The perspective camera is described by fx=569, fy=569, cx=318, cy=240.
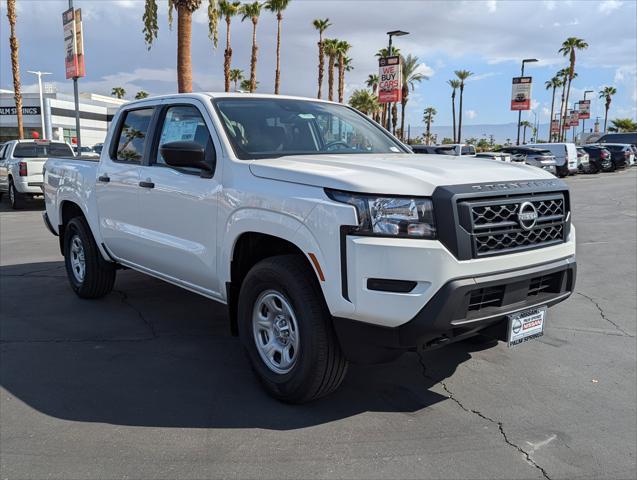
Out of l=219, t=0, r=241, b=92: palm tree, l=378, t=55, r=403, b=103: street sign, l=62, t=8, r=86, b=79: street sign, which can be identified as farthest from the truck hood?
l=219, t=0, r=241, b=92: palm tree

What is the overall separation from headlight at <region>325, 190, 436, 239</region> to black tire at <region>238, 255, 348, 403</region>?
550mm

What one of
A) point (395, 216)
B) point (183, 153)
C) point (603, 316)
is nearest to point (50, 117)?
point (183, 153)

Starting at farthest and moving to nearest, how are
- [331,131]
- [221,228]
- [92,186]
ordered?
[92,186] → [331,131] → [221,228]

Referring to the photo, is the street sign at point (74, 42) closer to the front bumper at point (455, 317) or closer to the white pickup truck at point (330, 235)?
the white pickup truck at point (330, 235)

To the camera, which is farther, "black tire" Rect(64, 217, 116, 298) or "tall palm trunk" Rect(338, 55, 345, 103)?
"tall palm trunk" Rect(338, 55, 345, 103)

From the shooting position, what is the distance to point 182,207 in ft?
13.9

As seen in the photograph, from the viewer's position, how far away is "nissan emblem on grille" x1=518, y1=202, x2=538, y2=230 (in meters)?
3.28

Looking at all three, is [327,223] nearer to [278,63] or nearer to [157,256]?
[157,256]

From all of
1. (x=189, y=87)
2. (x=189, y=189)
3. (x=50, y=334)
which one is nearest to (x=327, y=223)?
(x=189, y=189)

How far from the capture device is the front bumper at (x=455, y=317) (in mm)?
2953

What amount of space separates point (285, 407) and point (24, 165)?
13.7 meters

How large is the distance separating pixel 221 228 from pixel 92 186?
235 cm

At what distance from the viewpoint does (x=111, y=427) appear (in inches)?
133

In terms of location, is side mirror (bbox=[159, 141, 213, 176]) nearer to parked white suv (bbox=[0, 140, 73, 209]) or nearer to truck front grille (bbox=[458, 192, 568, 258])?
truck front grille (bbox=[458, 192, 568, 258])
